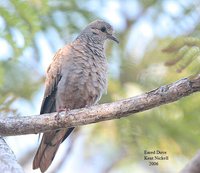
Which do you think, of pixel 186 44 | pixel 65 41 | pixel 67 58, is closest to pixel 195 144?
pixel 67 58

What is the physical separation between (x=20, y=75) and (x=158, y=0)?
2058mm

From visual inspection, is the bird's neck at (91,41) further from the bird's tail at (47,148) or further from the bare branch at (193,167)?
the bare branch at (193,167)

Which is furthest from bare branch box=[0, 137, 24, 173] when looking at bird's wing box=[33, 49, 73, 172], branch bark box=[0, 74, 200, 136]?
bird's wing box=[33, 49, 73, 172]

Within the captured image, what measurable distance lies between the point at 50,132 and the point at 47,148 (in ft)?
0.81

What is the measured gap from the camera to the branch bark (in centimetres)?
352

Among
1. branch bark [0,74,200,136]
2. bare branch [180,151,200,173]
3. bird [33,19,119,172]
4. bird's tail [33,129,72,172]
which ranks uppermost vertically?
bare branch [180,151,200,173]

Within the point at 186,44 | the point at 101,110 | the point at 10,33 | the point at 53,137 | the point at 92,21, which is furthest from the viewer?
the point at 92,21

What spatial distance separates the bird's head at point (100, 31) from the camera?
6113 mm

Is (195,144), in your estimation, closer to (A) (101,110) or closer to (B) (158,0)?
(A) (101,110)

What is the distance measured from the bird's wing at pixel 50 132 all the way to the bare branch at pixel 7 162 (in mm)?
1606

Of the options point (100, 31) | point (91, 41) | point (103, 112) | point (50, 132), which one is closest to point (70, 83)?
point (50, 132)

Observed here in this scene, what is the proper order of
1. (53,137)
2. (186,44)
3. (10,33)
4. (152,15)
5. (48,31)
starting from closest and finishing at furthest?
(186,44)
(10,33)
(53,137)
(48,31)
(152,15)

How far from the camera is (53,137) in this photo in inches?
220

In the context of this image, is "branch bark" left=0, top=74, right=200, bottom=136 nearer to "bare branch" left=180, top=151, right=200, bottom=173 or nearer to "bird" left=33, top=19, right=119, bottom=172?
"bird" left=33, top=19, right=119, bottom=172
